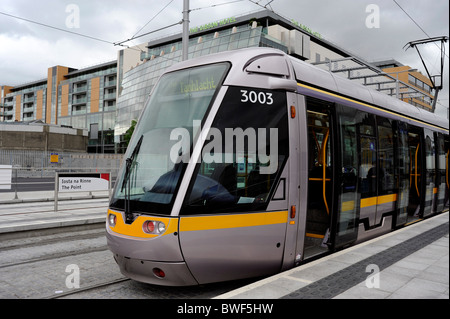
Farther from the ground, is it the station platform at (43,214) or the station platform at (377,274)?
the station platform at (377,274)

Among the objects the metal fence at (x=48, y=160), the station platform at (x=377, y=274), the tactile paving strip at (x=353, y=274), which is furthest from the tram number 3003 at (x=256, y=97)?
the metal fence at (x=48, y=160)

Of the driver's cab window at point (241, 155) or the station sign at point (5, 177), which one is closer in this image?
the driver's cab window at point (241, 155)

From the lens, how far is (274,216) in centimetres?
478

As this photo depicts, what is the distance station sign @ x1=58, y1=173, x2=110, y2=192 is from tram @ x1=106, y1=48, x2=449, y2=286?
22.5 feet

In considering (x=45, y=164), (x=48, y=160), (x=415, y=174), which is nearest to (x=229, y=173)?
(x=415, y=174)

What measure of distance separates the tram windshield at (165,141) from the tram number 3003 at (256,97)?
0.35m

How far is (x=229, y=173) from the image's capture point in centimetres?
451

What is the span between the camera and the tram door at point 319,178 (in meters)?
5.87

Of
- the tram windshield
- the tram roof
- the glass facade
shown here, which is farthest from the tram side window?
the glass facade

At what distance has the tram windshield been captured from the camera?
14.5ft

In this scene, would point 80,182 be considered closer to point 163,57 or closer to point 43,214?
point 43,214

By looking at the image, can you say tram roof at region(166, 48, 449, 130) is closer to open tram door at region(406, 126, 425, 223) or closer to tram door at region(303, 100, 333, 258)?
tram door at region(303, 100, 333, 258)

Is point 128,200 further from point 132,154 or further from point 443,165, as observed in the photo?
point 443,165

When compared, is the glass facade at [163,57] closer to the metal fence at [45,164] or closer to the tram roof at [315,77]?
the metal fence at [45,164]
